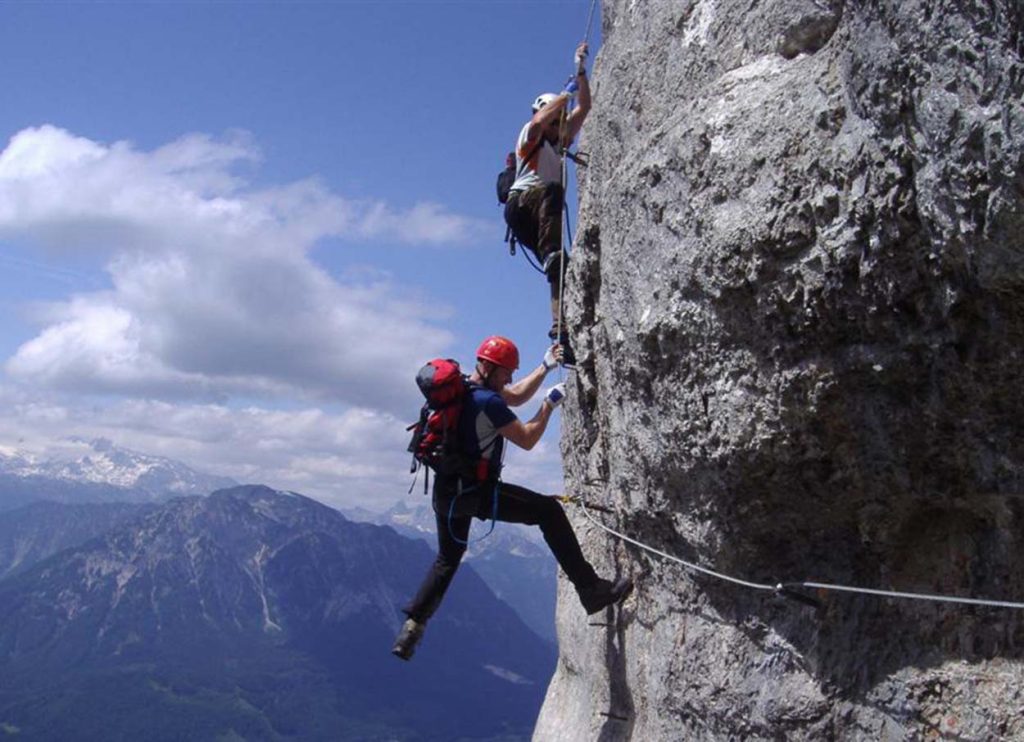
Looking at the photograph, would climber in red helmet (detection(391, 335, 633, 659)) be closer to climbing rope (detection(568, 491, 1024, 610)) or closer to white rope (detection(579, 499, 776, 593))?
white rope (detection(579, 499, 776, 593))

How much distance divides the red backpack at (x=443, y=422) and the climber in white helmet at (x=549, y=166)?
2001mm

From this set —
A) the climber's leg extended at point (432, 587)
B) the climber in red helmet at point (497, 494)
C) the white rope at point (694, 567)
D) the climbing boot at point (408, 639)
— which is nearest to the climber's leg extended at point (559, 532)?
the climber in red helmet at point (497, 494)

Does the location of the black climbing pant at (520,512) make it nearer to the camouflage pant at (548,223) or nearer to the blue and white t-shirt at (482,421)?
the blue and white t-shirt at (482,421)

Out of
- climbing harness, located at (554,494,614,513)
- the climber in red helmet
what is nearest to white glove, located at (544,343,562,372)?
the climber in red helmet

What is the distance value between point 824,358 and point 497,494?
388 cm

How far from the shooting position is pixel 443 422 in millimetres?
8625

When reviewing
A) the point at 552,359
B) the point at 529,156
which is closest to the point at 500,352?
the point at 552,359

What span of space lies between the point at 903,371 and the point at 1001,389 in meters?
0.55

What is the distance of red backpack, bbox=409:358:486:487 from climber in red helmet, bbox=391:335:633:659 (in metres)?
0.08

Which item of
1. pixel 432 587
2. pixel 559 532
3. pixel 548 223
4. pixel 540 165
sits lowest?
pixel 432 587

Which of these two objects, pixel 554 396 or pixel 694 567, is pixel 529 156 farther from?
pixel 694 567

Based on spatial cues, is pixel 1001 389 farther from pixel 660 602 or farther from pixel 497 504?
pixel 497 504

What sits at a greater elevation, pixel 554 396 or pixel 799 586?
pixel 554 396

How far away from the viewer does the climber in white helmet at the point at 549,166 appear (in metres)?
10.4
